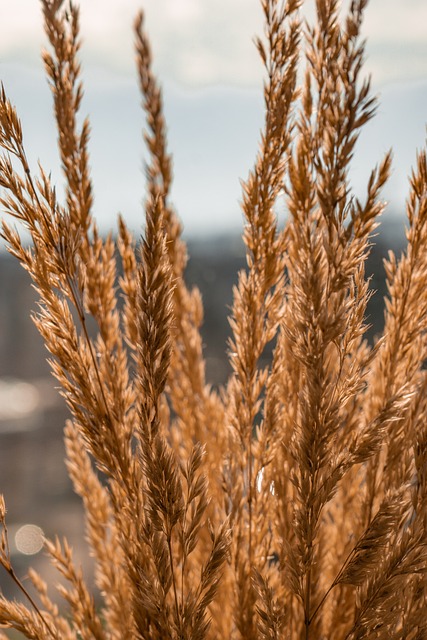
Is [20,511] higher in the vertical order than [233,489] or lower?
lower

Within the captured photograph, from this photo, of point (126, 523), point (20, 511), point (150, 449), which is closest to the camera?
point (150, 449)

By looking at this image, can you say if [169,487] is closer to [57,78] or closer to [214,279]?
[57,78]

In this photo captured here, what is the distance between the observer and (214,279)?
246cm

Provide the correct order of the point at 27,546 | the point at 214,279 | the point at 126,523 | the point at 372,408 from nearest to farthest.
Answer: the point at 126,523
the point at 372,408
the point at 214,279
the point at 27,546

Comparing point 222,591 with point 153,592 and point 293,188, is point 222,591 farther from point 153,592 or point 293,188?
point 293,188

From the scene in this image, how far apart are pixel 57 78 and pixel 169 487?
0.44m

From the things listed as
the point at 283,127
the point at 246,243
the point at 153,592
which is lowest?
the point at 153,592

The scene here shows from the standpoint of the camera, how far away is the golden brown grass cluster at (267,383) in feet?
1.99

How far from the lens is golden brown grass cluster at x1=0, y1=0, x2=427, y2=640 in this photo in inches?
23.9

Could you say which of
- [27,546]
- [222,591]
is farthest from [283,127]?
[27,546]

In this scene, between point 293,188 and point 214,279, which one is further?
point 214,279

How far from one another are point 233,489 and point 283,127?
41 cm

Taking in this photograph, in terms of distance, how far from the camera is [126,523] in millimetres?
723

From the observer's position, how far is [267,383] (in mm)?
773
